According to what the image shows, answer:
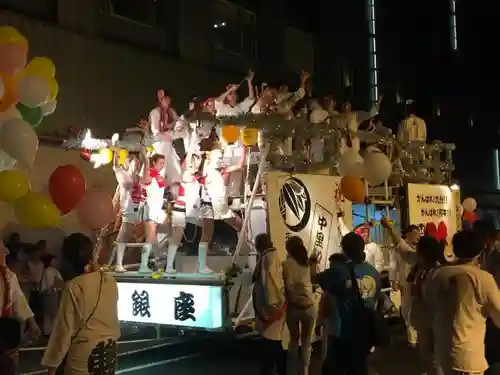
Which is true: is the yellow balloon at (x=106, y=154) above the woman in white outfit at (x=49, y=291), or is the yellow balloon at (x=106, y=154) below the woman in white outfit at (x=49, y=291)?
above

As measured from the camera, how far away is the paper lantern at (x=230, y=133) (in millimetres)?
8117

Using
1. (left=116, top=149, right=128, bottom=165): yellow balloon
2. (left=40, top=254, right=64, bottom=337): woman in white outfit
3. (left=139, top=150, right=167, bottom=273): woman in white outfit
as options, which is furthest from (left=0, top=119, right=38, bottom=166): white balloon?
(left=40, top=254, right=64, bottom=337): woman in white outfit

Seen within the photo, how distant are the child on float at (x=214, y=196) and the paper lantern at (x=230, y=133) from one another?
23 cm

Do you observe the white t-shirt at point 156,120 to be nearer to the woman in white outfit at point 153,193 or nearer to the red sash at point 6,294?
the woman in white outfit at point 153,193

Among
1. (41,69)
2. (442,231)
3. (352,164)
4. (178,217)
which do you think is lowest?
(442,231)

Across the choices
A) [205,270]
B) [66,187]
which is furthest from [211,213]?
[66,187]

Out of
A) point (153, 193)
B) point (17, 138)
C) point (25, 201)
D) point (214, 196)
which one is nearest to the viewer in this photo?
point (17, 138)

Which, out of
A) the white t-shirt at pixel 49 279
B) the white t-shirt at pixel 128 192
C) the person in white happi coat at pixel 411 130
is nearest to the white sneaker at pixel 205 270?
the white t-shirt at pixel 128 192

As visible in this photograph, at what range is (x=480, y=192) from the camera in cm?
2391

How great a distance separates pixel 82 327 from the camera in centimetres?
427

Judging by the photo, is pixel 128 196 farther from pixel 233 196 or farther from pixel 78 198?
pixel 78 198

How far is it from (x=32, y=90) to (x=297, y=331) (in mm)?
3515

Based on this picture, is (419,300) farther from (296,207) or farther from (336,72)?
(336,72)

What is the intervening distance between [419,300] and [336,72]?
16479 mm
